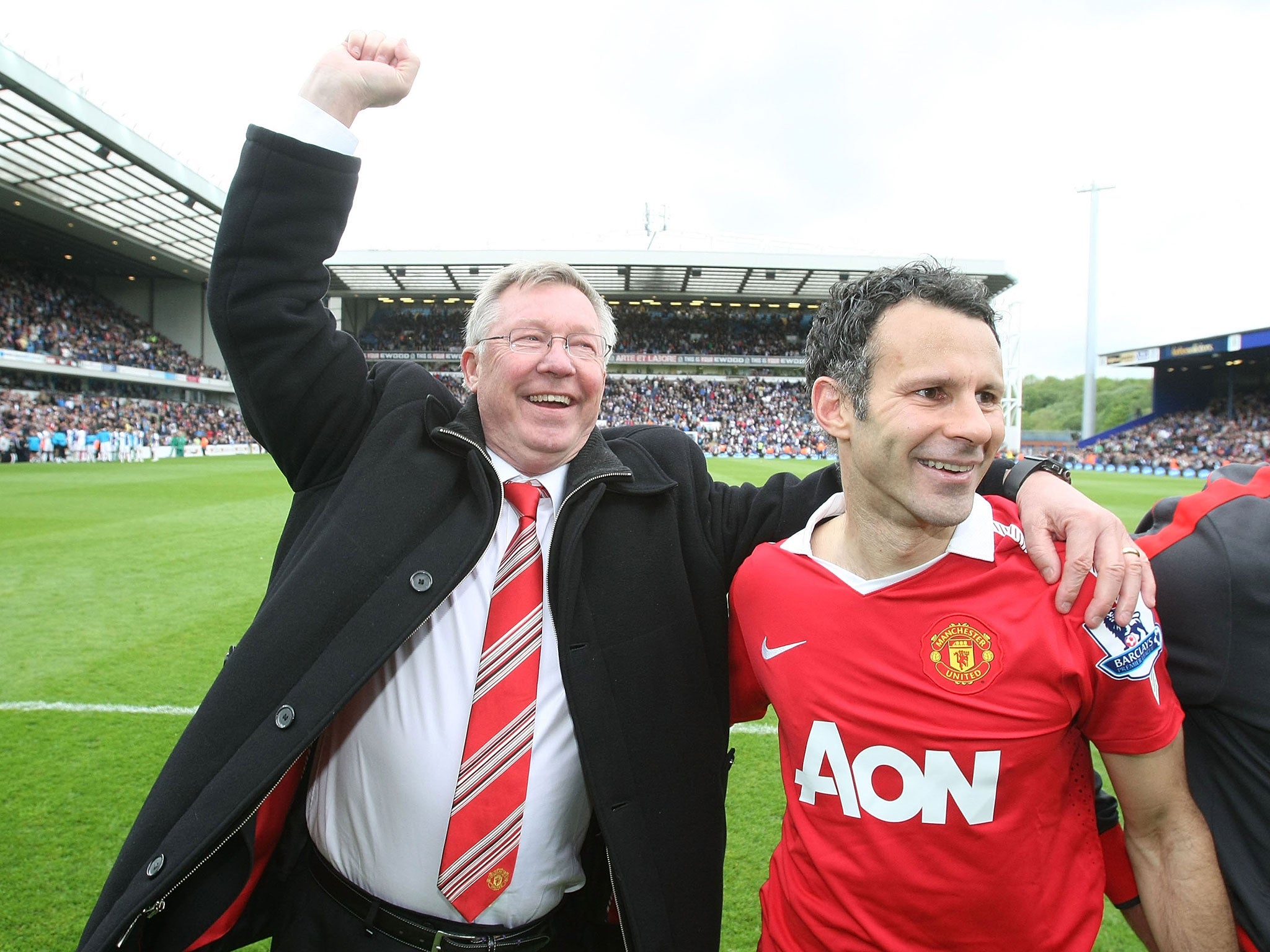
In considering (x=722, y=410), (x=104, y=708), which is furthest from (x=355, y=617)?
(x=722, y=410)

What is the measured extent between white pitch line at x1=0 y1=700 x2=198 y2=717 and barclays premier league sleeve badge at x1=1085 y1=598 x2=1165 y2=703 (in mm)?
4840

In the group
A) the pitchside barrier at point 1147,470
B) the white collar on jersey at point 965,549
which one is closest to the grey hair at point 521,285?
the white collar on jersey at point 965,549

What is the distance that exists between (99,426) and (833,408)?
39277mm

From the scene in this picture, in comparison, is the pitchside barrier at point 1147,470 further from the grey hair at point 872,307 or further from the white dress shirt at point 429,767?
the white dress shirt at point 429,767

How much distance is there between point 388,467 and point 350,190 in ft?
2.35

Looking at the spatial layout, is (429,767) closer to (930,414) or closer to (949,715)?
(949,715)

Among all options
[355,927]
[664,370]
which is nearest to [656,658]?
[355,927]

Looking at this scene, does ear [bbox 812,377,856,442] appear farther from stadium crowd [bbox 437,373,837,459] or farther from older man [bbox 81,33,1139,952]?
stadium crowd [bbox 437,373,837,459]

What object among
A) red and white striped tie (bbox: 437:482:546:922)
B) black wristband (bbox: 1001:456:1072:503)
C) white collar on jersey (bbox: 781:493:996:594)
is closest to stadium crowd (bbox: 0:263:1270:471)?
black wristband (bbox: 1001:456:1072:503)

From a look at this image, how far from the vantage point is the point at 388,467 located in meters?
1.83

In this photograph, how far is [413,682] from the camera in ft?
5.89

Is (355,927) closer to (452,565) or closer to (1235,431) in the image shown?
(452,565)

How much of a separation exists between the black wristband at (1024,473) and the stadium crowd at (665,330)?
170 feet

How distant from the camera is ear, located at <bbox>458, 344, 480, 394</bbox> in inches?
87.3
